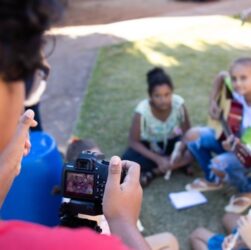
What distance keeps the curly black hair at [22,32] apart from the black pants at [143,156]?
2.27 metres

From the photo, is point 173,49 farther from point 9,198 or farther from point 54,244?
point 54,244

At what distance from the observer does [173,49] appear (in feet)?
16.9

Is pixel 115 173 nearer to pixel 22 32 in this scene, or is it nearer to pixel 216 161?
pixel 22 32

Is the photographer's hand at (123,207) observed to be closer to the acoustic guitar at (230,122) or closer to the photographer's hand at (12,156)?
the photographer's hand at (12,156)

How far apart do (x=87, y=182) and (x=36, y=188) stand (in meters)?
0.88

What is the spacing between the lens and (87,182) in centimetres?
139

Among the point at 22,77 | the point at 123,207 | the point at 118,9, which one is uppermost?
the point at 118,9

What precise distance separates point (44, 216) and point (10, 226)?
5.25 feet

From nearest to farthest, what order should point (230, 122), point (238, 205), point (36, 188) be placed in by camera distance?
point (36, 188) < point (238, 205) < point (230, 122)

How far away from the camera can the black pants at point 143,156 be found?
296 centimetres

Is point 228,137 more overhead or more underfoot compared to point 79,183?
more underfoot

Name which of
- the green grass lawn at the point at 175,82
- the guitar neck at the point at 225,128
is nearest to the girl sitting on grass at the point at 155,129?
the green grass lawn at the point at 175,82

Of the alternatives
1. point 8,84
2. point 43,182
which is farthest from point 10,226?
point 43,182

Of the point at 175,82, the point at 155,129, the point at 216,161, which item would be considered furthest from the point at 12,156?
the point at 175,82
